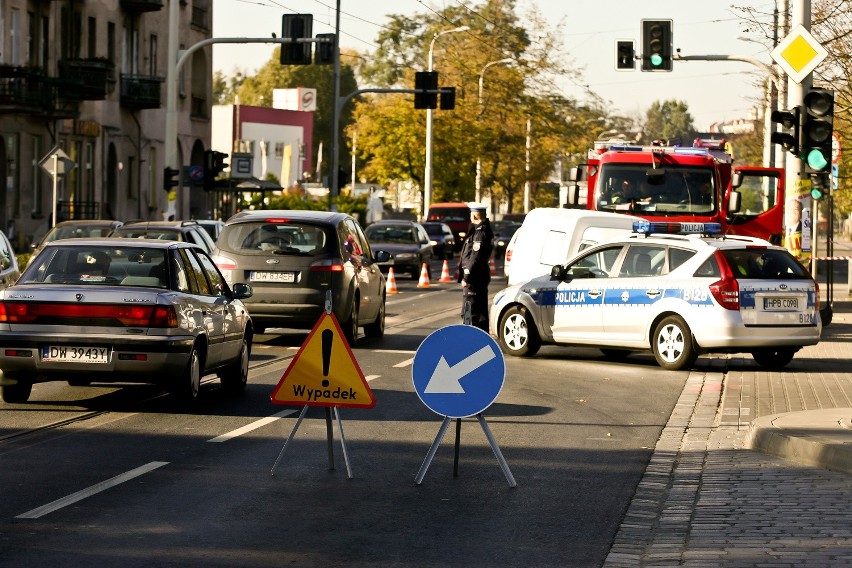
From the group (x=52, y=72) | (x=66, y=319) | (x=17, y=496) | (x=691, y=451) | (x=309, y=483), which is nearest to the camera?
(x=17, y=496)

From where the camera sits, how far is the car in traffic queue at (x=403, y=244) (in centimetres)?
4612

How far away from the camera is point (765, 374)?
1920cm

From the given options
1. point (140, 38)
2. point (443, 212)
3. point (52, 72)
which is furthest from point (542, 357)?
point (443, 212)

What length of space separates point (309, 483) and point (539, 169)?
79124 millimetres

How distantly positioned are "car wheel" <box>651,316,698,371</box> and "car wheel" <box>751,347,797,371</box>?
97cm

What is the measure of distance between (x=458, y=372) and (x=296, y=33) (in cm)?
3089

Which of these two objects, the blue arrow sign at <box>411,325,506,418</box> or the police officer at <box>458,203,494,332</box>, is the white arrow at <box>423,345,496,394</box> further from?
the police officer at <box>458,203,494,332</box>

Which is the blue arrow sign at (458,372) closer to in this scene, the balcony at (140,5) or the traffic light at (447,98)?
the traffic light at (447,98)

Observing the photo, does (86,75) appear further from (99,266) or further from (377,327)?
(99,266)

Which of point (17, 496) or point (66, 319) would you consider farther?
point (66, 319)

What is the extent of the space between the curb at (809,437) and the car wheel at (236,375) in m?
4.97

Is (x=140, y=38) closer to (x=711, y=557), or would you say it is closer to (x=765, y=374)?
(x=765, y=374)

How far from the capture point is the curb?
36.7 feet

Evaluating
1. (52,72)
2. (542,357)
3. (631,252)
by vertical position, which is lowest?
(542,357)
